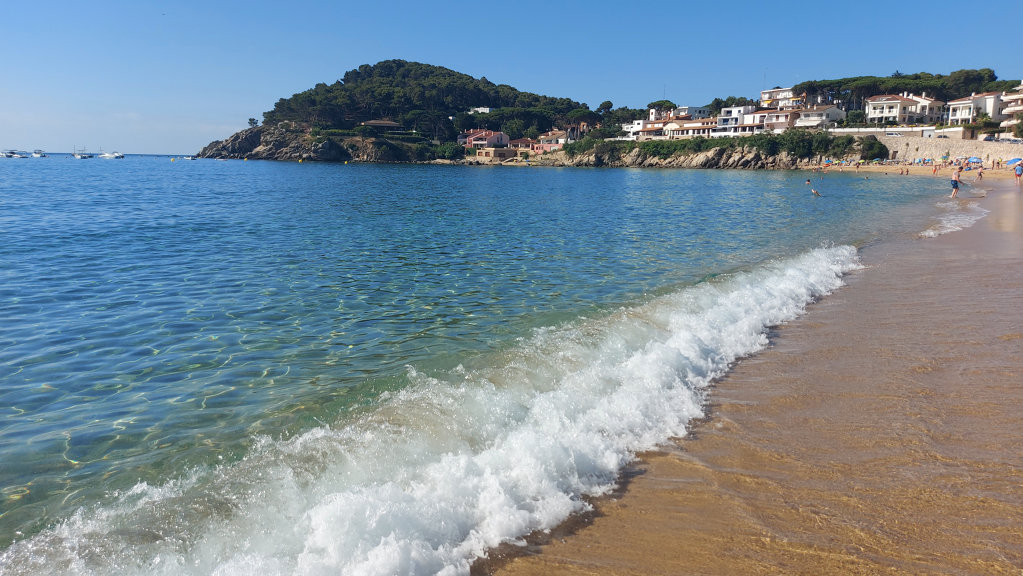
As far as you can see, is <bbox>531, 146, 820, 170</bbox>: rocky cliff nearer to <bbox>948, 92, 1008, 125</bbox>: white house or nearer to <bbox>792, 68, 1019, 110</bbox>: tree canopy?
<bbox>948, 92, 1008, 125</bbox>: white house

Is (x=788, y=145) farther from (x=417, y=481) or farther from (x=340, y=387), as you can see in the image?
(x=417, y=481)

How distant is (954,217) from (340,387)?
100 feet

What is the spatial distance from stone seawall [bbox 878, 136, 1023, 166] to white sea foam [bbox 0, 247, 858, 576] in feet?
272

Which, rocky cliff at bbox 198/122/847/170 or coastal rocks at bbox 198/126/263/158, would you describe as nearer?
rocky cliff at bbox 198/122/847/170

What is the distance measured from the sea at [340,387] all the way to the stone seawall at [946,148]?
71.8 metres

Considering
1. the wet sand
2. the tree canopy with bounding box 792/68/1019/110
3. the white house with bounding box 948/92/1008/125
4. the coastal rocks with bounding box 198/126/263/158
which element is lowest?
the wet sand

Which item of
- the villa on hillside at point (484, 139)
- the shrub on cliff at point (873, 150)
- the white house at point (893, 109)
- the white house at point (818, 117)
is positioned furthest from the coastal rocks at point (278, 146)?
the white house at point (893, 109)

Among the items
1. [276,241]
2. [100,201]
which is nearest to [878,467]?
[276,241]

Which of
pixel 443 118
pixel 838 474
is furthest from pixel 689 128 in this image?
pixel 838 474

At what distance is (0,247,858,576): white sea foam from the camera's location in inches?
163

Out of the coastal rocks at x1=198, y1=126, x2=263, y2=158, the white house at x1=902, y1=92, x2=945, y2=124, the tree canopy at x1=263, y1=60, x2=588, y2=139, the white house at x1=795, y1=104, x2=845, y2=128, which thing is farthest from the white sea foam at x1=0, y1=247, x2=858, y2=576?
the coastal rocks at x1=198, y1=126, x2=263, y2=158

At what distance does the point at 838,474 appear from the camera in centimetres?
513

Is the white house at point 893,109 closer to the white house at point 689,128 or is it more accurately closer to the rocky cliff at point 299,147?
the white house at point 689,128

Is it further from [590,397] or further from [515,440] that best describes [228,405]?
[590,397]
